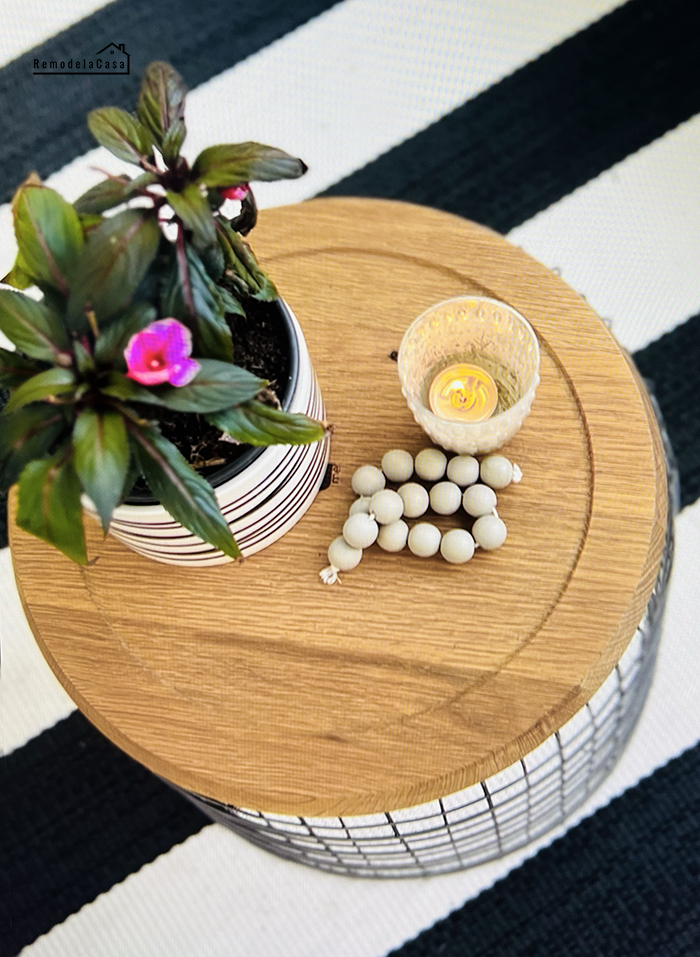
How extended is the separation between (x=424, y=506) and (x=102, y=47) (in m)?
1.11

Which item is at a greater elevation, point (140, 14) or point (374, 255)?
point (140, 14)


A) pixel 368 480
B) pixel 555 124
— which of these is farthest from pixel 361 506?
pixel 555 124

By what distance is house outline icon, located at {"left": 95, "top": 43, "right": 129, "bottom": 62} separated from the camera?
4.60 feet

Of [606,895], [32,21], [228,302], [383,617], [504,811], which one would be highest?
[32,21]

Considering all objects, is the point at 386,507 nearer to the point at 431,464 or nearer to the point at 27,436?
the point at 431,464

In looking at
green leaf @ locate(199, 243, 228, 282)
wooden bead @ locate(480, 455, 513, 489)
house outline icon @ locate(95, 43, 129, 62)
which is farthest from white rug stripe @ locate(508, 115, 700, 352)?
green leaf @ locate(199, 243, 228, 282)

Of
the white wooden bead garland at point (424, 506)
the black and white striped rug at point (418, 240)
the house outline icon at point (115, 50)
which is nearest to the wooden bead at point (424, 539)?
the white wooden bead garland at point (424, 506)

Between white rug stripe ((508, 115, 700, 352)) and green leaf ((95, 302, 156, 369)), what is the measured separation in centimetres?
85

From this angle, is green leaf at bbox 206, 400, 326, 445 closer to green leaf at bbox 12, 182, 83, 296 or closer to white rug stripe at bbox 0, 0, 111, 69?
green leaf at bbox 12, 182, 83, 296

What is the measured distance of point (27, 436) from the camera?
19.9 inches

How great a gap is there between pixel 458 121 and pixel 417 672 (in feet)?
3.11

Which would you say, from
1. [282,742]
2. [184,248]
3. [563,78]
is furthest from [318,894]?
[563,78]

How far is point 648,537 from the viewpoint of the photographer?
686mm

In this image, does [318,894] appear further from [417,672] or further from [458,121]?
[458,121]
